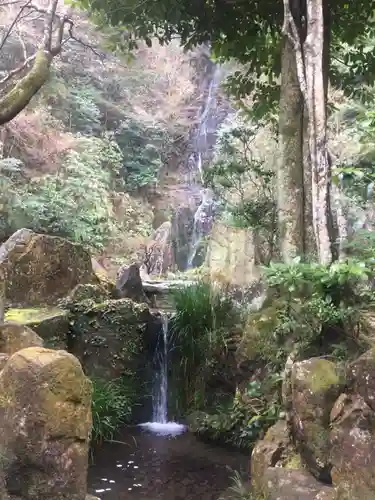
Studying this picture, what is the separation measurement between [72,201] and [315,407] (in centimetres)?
769

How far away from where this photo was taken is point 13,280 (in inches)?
260

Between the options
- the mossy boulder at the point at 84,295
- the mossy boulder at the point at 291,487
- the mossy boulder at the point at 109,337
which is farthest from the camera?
the mossy boulder at the point at 84,295

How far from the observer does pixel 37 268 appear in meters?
6.67

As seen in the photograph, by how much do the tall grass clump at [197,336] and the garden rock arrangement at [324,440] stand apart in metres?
2.52

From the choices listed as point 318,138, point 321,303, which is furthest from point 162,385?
point 318,138

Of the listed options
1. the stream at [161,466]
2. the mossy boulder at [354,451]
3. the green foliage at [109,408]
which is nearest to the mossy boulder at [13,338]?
the stream at [161,466]

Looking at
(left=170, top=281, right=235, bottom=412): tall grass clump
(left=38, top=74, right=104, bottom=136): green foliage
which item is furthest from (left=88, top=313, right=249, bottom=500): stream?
(left=38, top=74, right=104, bottom=136): green foliage

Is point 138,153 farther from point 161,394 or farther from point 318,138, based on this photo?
point 318,138

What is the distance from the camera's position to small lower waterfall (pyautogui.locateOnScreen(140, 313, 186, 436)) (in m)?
6.42

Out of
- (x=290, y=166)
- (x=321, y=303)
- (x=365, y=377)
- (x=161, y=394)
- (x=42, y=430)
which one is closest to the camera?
(x=42, y=430)

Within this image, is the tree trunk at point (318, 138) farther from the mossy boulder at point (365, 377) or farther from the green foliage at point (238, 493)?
the green foliage at point (238, 493)

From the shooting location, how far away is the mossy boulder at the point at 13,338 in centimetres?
366

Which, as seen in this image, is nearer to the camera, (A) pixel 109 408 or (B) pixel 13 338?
(B) pixel 13 338

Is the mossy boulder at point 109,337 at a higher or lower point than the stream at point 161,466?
higher
